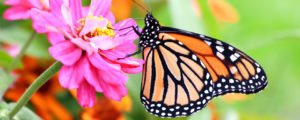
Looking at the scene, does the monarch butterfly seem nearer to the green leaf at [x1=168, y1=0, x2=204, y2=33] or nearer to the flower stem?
the green leaf at [x1=168, y1=0, x2=204, y2=33]

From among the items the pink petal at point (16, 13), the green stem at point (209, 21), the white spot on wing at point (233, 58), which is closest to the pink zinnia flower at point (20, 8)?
the pink petal at point (16, 13)

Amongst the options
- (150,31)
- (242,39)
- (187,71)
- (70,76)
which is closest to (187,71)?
(187,71)

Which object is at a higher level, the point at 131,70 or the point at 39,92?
the point at 131,70

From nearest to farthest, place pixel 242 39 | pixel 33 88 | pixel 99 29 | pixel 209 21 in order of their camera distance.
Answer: pixel 33 88
pixel 99 29
pixel 209 21
pixel 242 39

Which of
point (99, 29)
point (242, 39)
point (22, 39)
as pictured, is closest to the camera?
point (99, 29)

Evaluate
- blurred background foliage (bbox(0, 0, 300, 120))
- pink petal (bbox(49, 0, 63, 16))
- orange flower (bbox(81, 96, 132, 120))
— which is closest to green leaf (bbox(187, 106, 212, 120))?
blurred background foliage (bbox(0, 0, 300, 120))

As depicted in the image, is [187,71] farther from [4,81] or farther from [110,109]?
[4,81]

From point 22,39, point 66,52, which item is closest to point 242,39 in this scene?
point 22,39

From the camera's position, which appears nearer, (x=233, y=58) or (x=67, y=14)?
(x=67, y=14)
